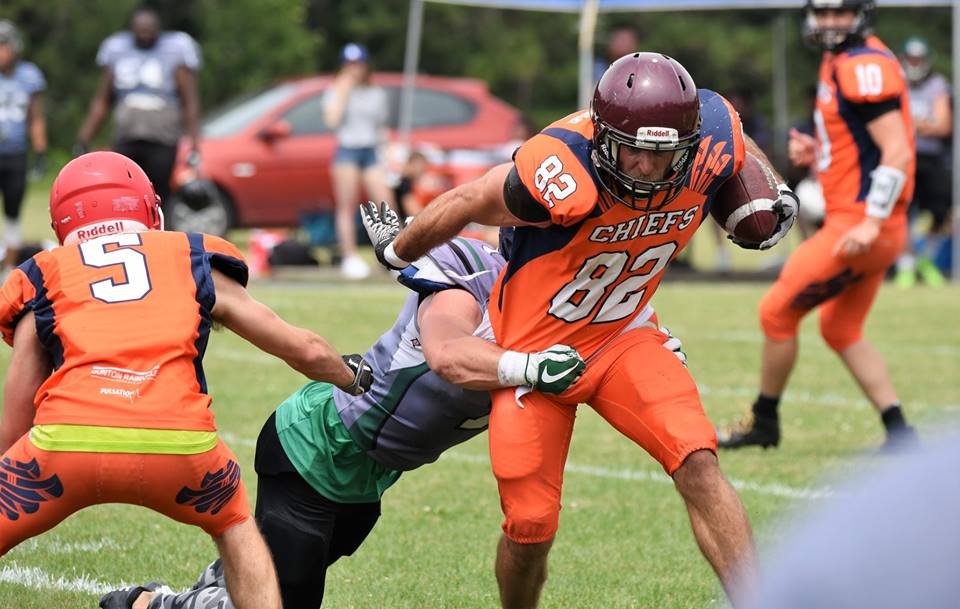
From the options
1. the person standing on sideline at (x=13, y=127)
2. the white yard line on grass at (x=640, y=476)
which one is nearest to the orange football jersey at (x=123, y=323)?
the white yard line on grass at (x=640, y=476)

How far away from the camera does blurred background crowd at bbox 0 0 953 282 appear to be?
39.9 ft

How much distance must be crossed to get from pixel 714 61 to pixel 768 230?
2984 cm

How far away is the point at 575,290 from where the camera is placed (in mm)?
4258

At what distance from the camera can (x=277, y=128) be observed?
1656 centimetres

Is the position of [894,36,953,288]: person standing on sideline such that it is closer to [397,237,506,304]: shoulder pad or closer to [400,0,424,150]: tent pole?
[400,0,424,150]: tent pole

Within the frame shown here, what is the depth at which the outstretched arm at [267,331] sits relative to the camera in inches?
154

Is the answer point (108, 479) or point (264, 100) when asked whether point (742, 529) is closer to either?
point (108, 479)

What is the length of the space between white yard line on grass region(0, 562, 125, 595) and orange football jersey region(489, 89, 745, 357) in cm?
156

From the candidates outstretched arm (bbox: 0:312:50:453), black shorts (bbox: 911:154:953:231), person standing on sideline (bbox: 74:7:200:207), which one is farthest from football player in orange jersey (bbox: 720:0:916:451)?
black shorts (bbox: 911:154:953:231)

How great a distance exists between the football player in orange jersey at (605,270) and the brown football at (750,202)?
0.06 m

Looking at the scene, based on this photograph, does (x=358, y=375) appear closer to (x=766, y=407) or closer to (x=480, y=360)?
(x=480, y=360)

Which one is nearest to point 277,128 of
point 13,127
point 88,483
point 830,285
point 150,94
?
point 13,127

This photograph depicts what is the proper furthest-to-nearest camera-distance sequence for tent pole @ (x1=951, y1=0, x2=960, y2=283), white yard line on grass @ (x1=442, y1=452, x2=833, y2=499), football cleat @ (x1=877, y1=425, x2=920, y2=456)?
tent pole @ (x1=951, y1=0, x2=960, y2=283) → football cleat @ (x1=877, y1=425, x2=920, y2=456) → white yard line on grass @ (x1=442, y1=452, x2=833, y2=499)

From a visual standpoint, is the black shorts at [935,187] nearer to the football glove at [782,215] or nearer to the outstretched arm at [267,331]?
the football glove at [782,215]
